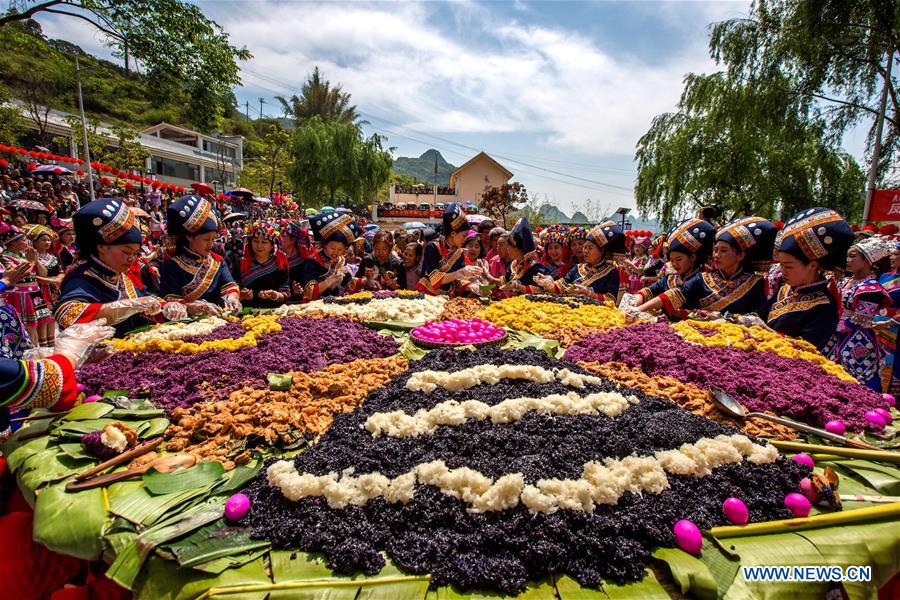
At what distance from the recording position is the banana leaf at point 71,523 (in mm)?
1729

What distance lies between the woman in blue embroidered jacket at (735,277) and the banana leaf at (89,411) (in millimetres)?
5016

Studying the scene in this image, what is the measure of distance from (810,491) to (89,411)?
142 inches

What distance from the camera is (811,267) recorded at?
12.7 ft

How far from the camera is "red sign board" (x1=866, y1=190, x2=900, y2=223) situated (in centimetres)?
1495

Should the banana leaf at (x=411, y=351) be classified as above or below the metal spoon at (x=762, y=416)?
below

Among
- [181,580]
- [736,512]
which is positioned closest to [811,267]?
[736,512]

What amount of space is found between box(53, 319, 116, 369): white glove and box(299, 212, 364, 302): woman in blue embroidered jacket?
131 inches

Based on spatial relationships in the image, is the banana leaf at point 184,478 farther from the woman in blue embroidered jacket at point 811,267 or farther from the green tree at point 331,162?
the green tree at point 331,162

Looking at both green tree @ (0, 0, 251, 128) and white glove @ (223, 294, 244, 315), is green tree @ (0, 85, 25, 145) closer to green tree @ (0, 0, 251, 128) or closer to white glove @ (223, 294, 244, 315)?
green tree @ (0, 0, 251, 128)

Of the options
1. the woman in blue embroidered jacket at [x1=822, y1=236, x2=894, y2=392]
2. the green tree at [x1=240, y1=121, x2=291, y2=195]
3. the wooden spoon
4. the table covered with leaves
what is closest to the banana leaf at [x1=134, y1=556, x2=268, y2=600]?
the table covered with leaves

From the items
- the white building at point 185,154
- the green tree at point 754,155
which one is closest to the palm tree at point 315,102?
the white building at point 185,154

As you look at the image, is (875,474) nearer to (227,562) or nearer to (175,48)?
(227,562)

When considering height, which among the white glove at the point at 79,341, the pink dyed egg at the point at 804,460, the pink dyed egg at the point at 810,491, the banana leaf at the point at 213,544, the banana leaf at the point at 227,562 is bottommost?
the banana leaf at the point at 227,562

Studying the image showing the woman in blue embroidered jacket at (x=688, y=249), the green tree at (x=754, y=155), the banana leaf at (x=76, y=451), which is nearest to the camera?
the banana leaf at (x=76, y=451)
